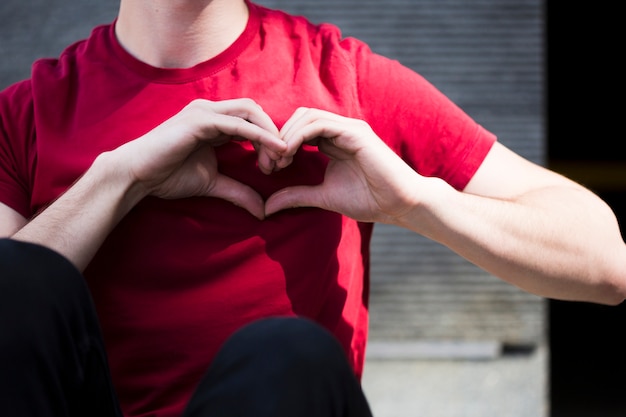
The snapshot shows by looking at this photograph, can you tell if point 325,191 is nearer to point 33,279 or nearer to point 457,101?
point 33,279

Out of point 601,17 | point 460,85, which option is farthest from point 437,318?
point 601,17

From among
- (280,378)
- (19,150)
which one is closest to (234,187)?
(19,150)

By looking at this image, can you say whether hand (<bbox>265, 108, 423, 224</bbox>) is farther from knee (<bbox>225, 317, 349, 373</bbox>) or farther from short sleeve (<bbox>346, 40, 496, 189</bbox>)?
knee (<bbox>225, 317, 349, 373</bbox>)

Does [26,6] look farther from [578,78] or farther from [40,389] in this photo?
[40,389]

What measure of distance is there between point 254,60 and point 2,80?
2067mm

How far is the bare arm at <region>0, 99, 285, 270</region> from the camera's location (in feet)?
4.09

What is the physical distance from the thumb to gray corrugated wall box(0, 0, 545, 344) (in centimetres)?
195

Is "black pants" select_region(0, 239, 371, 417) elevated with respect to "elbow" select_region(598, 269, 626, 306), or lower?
elevated

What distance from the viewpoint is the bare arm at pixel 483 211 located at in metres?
1.26

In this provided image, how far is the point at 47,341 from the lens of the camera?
0.96m

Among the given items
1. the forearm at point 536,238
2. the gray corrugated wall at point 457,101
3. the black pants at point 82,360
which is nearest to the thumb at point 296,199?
the forearm at point 536,238

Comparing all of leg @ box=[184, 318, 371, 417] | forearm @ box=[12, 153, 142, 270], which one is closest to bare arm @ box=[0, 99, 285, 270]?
forearm @ box=[12, 153, 142, 270]

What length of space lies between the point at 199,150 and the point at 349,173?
0.76 feet

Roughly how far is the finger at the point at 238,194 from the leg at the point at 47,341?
0.35 m
